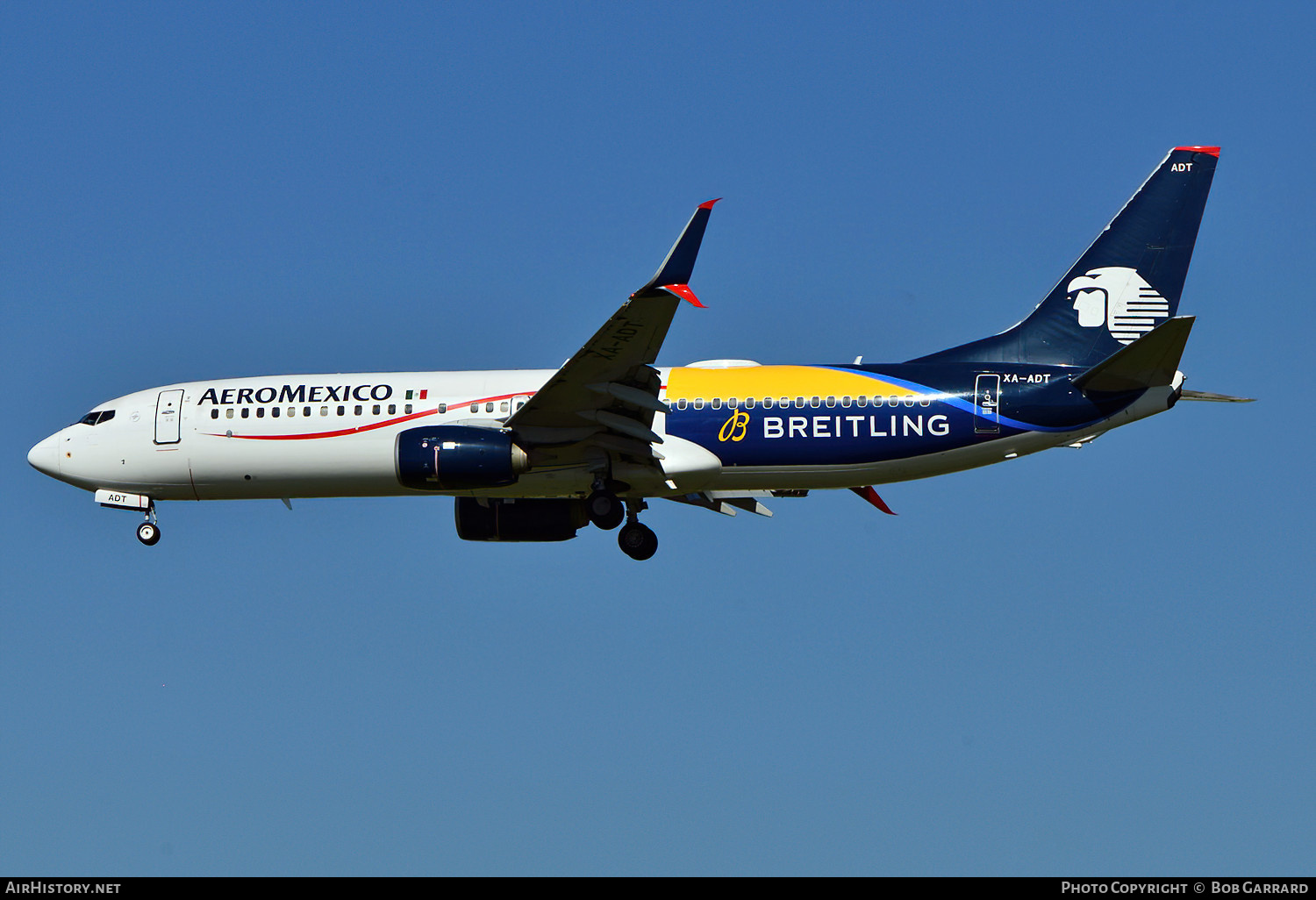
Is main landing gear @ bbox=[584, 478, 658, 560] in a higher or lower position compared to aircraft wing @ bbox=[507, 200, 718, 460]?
lower

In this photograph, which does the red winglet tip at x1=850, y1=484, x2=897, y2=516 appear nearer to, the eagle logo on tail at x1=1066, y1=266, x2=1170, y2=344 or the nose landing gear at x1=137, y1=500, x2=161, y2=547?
the eagle logo on tail at x1=1066, y1=266, x2=1170, y2=344

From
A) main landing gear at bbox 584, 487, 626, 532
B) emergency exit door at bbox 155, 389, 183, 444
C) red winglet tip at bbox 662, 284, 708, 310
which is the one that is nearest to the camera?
red winglet tip at bbox 662, 284, 708, 310

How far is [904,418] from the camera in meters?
34.0

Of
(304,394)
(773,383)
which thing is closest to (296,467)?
(304,394)

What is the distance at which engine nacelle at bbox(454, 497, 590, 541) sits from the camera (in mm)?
36938

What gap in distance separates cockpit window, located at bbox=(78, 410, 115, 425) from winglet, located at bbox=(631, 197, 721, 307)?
14353 millimetres

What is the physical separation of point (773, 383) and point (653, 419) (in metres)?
2.56

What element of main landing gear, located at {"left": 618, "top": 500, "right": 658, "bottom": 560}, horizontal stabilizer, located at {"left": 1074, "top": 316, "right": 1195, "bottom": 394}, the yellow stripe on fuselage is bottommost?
main landing gear, located at {"left": 618, "top": 500, "right": 658, "bottom": 560}

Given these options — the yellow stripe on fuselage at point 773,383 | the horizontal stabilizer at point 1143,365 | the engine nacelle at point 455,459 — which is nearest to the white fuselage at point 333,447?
the yellow stripe on fuselage at point 773,383

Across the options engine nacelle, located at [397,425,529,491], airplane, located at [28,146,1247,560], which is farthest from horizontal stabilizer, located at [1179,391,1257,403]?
engine nacelle, located at [397,425,529,491]

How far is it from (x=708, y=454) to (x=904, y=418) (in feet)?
13.0

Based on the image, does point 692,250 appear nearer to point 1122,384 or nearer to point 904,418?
point 904,418

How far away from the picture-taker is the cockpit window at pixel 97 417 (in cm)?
3769
